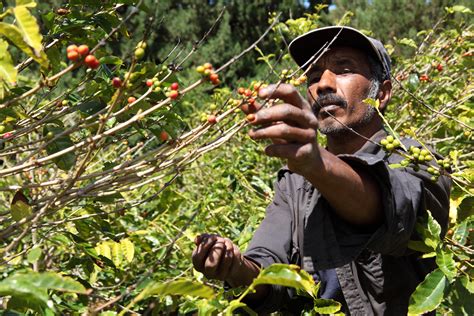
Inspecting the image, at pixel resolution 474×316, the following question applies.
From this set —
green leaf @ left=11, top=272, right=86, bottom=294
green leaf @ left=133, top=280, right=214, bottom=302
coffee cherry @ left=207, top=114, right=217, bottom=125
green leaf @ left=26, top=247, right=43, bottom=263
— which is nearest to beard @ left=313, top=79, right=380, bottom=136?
coffee cherry @ left=207, top=114, right=217, bottom=125

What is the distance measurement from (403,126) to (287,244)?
1.91 m

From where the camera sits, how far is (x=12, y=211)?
136 cm

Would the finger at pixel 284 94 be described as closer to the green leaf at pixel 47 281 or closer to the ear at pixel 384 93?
the green leaf at pixel 47 281

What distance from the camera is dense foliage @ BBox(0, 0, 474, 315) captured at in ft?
3.79

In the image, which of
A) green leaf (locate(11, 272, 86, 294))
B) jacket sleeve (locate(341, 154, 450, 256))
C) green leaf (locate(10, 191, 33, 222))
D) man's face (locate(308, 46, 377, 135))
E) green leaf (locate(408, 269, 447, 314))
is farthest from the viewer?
man's face (locate(308, 46, 377, 135))

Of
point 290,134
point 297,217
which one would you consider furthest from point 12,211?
point 297,217

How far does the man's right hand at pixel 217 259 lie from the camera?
5.51ft


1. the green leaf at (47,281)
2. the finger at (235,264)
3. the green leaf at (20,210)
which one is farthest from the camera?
the finger at (235,264)

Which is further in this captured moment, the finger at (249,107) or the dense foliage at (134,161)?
the finger at (249,107)

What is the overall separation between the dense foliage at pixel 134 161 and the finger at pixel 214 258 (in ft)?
0.27

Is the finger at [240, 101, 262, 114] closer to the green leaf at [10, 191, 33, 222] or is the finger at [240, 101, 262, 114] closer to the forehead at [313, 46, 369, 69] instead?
the green leaf at [10, 191, 33, 222]

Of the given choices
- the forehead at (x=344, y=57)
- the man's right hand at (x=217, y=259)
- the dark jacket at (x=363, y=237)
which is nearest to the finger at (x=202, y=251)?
the man's right hand at (x=217, y=259)

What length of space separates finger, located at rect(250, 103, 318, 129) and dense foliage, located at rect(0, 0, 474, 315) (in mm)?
39

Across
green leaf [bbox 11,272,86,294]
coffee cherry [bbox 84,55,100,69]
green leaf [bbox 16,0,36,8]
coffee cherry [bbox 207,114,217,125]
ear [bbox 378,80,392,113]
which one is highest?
green leaf [bbox 16,0,36,8]
